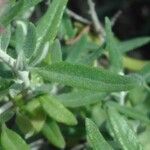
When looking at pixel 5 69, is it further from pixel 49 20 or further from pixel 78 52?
pixel 78 52

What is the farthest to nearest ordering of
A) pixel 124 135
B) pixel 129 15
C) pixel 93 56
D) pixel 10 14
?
pixel 129 15 → pixel 93 56 → pixel 124 135 → pixel 10 14

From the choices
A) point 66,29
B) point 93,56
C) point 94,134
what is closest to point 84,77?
point 94,134

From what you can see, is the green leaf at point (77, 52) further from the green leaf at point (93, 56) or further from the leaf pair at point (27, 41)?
the leaf pair at point (27, 41)

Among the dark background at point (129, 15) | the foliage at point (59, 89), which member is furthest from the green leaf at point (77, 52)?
the dark background at point (129, 15)

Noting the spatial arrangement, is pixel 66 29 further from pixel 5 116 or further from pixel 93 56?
pixel 5 116

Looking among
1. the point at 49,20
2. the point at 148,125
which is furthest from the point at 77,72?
the point at 148,125

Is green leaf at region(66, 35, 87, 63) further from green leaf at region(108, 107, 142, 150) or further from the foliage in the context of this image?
green leaf at region(108, 107, 142, 150)
